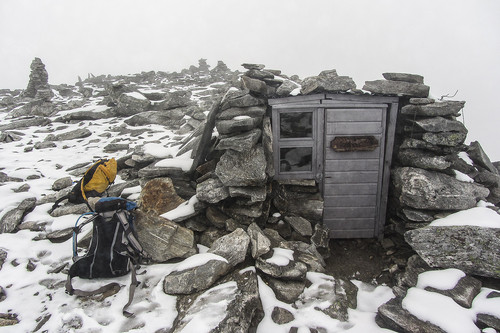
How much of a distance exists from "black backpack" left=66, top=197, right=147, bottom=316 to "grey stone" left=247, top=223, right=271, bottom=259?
7.97 ft

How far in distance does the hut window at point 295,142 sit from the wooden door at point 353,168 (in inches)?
18.7

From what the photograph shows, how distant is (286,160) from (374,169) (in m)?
2.90

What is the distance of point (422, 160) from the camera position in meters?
7.14

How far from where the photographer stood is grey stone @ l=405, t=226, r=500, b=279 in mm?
4941

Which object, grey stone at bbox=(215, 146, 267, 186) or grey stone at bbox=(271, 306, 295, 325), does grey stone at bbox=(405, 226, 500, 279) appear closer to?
grey stone at bbox=(271, 306, 295, 325)

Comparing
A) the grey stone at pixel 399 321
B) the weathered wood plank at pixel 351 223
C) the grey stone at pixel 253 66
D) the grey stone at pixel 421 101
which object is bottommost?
the weathered wood plank at pixel 351 223

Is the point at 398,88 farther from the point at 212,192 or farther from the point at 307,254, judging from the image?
the point at 212,192

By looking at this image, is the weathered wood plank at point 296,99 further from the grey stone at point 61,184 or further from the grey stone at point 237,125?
the grey stone at point 61,184

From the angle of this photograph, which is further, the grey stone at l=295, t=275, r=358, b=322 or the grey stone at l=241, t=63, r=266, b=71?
the grey stone at l=241, t=63, r=266, b=71

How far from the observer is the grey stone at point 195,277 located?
473cm

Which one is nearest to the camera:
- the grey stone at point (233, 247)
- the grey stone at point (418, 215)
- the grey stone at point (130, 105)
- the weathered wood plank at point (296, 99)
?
the grey stone at point (233, 247)

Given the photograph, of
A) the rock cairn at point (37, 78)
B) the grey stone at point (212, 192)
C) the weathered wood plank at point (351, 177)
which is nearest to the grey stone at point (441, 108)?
the weathered wood plank at point (351, 177)

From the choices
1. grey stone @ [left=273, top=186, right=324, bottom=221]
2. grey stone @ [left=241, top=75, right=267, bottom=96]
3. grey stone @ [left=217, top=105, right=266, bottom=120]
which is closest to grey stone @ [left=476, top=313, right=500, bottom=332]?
grey stone @ [left=273, top=186, right=324, bottom=221]

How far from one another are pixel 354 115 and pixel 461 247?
4.29 meters
